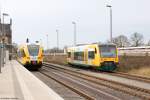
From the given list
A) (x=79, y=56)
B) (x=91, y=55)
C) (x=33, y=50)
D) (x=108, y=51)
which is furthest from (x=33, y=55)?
(x=108, y=51)

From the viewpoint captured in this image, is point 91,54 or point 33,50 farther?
point 33,50

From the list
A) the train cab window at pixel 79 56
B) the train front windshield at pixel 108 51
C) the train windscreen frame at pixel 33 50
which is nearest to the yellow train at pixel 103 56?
the train front windshield at pixel 108 51

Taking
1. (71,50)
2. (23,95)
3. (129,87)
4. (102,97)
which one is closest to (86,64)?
(71,50)

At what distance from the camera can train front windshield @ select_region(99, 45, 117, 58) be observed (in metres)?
41.4

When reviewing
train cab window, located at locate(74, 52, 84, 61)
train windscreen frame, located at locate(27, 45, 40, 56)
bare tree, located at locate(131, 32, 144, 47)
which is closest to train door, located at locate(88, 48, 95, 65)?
train cab window, located at locate(74, 52, 84, 61)

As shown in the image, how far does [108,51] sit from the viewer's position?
137 feet

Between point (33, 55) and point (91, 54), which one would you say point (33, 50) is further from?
point (91, 54)

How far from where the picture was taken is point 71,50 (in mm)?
58656

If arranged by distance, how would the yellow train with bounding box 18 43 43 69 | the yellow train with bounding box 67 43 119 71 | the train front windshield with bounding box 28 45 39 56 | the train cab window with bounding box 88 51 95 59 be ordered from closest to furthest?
the yellow train with bounding box 67 43 119 71, the train cab window with bounding box 88 51 95 59, the yellow train with bounding box 18 43 43 69, the train front windshield with bounding box 28 45 39 56

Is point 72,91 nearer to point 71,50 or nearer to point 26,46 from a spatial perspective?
point 26,46

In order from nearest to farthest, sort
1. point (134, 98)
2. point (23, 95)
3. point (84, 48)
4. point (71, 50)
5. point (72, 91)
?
1. point (23, 95)
2. point (134, 98)
3. point (72, 91)
4. point (84, 48)
5. point (71, 50)

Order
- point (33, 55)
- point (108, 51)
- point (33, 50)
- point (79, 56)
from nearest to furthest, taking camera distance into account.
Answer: point (108, 51) → point (33, 55) → point (33, 50) → point (79, 56)

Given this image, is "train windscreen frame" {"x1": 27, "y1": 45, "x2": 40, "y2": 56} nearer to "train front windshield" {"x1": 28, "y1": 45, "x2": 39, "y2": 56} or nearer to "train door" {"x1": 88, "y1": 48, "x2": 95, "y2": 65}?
"train front windshield" {"x1": 28, "y1": 45, "x2": 39, "y2": 56}

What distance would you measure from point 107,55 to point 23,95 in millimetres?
25708
